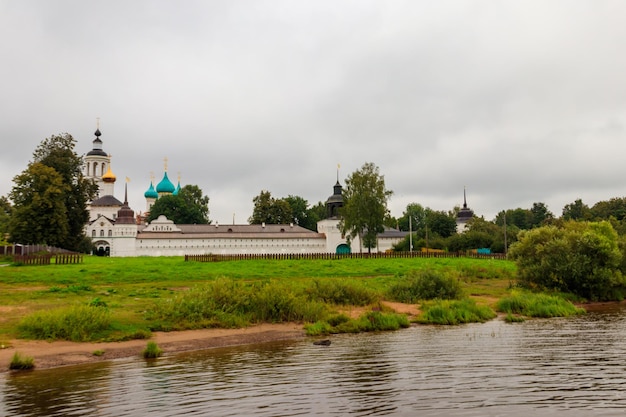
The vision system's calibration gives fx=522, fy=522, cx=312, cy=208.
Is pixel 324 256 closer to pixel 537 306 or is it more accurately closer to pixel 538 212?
pixel 537 306

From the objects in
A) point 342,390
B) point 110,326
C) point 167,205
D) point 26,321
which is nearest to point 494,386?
point 342,390

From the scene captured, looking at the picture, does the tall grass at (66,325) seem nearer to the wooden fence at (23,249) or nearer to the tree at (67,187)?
the wooden fence at (23,249)

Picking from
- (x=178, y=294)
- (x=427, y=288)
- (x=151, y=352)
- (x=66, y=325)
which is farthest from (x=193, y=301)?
(x=427, y=288)

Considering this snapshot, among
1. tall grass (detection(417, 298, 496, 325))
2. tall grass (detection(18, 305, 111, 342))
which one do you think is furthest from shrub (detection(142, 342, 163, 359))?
tall grass (detection(417, 298, 496, 325))

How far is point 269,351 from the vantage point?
55.4ft

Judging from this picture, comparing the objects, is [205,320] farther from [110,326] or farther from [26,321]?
[26,321]

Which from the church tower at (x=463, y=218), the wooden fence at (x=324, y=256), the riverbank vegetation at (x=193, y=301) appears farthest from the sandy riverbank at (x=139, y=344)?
the church tower at (x=463, y=218)

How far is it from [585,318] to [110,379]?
21084mm

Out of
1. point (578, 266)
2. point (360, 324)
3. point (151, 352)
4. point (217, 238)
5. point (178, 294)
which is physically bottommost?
point (151, 352)

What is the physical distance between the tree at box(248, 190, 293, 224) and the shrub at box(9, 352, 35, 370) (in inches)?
3056

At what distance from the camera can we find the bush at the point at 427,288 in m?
28.2

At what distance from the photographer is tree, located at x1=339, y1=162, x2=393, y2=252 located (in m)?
61.9

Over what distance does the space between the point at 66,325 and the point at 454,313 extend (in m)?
16.0

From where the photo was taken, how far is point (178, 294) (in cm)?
2459
